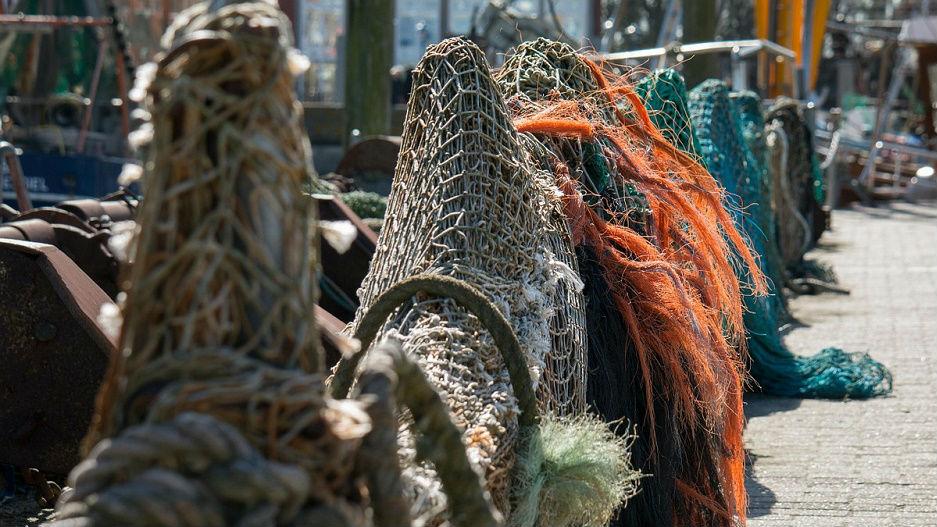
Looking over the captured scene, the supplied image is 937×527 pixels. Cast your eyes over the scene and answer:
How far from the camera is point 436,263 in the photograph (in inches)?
114

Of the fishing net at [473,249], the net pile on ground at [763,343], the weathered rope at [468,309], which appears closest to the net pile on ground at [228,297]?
the weathered rope at [468,309]

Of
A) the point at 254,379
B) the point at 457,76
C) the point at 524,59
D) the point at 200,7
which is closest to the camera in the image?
the point at 254,379

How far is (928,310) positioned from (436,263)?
735 cm

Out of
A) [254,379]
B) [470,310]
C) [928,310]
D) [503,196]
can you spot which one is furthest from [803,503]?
[928,310]

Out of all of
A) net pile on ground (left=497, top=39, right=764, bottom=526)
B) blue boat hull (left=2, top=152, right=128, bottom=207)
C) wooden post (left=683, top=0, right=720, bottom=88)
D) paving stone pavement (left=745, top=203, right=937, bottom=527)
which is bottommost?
paving stone pavement (left=745, top=203, right=937, bottom=527)

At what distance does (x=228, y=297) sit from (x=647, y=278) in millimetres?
2285

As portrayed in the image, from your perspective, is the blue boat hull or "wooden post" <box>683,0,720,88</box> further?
"wooden post" <box>683,0,720,88</box>

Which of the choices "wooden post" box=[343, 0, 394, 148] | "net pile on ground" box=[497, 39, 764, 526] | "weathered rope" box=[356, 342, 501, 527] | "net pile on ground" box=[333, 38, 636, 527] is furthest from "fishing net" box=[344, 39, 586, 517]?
"wooden post" box=[343, 0, 394, 148]

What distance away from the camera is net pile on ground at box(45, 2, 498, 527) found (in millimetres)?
1438

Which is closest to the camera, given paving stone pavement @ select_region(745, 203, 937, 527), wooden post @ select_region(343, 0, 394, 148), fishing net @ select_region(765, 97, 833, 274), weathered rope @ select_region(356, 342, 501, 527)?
weathered rope @ select_region(356, 342, 501, 527)

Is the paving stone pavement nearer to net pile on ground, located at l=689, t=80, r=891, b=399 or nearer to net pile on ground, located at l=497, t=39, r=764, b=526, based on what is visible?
net pile on ground, located at l=689, t=80, r=891, b=399

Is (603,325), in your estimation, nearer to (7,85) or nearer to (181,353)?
(181,353)

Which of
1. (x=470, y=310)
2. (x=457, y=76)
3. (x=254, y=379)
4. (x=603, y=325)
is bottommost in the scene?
(x=603, y=325)

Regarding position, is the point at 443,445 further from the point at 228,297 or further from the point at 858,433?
the point at 858,433
